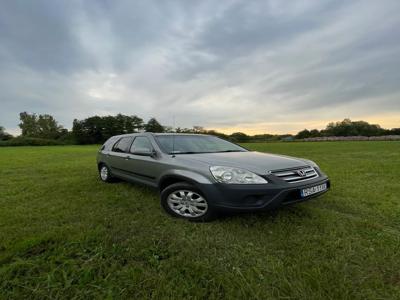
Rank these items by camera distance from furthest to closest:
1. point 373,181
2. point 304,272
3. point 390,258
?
point 373,181, point 390,258, point 304,272

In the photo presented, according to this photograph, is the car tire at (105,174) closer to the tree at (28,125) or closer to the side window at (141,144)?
the side window at (141,144)

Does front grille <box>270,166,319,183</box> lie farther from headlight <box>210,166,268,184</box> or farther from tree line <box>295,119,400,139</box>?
tree line <box>295,119,400,139</box>

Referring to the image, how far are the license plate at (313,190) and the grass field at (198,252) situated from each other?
0.44 m

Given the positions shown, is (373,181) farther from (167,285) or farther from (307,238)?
(167,285)

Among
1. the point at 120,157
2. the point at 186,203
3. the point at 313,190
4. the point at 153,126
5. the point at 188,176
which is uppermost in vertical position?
the point at 153,126

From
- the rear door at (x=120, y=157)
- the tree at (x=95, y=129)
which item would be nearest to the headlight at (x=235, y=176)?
the rear door at (x=120, y=157)

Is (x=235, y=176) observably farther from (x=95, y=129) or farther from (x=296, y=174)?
(x=95, y=129)

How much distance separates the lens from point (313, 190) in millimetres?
2912

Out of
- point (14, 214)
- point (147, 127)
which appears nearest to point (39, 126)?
point (147, 127)

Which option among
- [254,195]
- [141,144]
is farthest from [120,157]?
[254,195]

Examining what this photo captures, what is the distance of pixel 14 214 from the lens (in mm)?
3363

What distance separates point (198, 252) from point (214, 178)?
0.87 meters

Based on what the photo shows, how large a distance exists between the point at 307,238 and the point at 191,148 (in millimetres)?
2182

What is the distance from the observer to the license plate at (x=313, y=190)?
9.07 ft
